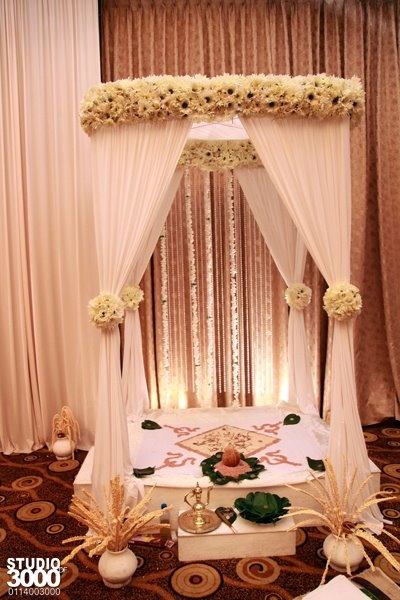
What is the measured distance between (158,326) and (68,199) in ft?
3.93

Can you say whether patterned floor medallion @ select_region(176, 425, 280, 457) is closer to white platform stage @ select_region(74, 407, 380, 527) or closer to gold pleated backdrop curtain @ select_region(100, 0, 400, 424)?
white platform stage @ select_region(74, 407, 380, 527)

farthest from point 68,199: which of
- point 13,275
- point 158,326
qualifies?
point 158,326

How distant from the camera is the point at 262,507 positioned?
7.54 feet

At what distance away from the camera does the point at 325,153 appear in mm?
2475

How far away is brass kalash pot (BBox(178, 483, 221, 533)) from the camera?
7.47ft

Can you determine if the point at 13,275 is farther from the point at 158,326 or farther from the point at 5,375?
the point at 158,326

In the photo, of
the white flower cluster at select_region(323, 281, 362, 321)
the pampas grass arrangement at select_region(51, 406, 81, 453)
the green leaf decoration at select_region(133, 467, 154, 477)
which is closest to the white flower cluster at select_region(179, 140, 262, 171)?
the white flower cluster at select_region(323, 281, 362, 321)

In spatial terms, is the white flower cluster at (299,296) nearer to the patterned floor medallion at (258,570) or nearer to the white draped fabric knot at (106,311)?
the white draped fabric knot at (106,311)

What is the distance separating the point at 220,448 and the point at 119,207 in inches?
62.0

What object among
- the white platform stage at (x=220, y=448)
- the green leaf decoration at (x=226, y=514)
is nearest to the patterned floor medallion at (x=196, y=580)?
the green leaf decoration at (x=226, y=514)

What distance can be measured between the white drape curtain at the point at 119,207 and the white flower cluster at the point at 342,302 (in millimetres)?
988

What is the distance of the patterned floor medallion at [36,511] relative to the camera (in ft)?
8.82

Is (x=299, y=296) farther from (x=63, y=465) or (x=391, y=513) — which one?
(x=63, y=465)

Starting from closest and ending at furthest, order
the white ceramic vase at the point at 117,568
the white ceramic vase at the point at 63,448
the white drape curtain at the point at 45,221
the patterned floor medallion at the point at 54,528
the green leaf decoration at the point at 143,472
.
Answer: the white ceramic vase at the point at 117,568, the patterned floor medallion at the point at 54,528, the green leaf decoration at the point at 143,472, the white ceramic vase at the point at 63,448, the white drape curtain at the point at 45,221
